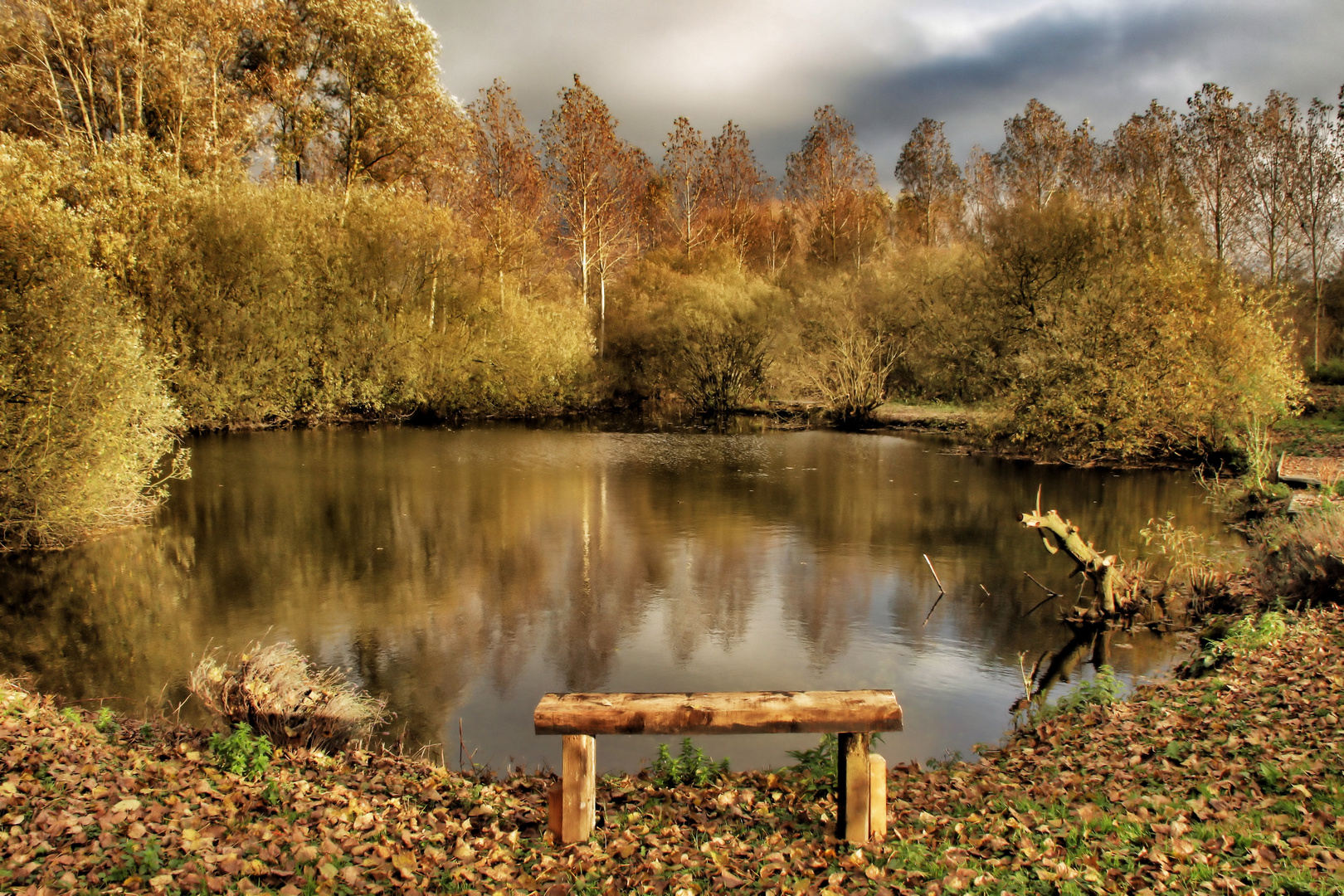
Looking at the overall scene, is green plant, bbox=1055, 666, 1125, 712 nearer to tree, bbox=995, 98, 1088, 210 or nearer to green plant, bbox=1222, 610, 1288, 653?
green plant, bbox=1222, 610, 1288, 653

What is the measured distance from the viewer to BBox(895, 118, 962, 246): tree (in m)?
54.7

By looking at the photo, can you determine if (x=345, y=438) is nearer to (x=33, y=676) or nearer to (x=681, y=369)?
(x=681, y=369)

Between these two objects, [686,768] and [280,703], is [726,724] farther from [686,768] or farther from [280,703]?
[280,703]

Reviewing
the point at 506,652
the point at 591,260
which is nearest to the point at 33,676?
the point at 506,652

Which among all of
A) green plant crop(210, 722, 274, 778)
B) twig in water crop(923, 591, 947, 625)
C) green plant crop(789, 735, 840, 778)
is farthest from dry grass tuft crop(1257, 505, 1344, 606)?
green plant crop(210, 722, 274, 778)

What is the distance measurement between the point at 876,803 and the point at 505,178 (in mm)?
42648

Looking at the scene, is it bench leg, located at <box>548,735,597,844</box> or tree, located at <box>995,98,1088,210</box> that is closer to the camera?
bench leg, located at <box>548,735,597,844</box>

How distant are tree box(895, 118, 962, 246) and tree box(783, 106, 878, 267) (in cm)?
364

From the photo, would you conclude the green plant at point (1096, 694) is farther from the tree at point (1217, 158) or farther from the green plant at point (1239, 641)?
the tree at point (1217, 158)

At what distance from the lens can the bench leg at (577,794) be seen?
5199mm

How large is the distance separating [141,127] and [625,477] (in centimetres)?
2191

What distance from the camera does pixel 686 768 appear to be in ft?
22.4

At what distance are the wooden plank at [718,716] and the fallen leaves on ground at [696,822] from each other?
75 cm

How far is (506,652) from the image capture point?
1039 cm
